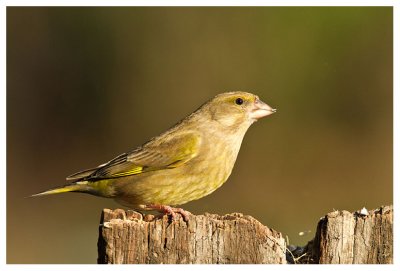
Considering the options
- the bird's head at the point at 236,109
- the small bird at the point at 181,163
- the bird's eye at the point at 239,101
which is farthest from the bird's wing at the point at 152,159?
the bird's eye at the point at 239,101

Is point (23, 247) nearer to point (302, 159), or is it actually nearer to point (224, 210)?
point (224, 210)

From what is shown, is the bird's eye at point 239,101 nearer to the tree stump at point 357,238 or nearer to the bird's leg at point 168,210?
the bird's leg at point 168,210

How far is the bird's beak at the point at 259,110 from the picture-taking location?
6.30 meters

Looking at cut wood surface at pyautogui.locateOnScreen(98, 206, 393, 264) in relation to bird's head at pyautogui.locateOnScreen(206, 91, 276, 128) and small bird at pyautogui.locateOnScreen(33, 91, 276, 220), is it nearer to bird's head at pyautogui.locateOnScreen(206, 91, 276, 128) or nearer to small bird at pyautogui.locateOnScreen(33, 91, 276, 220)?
small bird at pyautogui.locateOnScreen(33, 91, 276, 220)

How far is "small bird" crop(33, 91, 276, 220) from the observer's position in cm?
602

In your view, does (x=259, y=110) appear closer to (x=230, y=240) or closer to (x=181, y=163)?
(x=181, y=163)

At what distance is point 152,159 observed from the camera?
6.27 meters

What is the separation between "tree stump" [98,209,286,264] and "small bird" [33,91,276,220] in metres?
1.44

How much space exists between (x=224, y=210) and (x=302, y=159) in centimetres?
186

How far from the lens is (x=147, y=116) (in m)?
12.0

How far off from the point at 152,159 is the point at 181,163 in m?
0.28

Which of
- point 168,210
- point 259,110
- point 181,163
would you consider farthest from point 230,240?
point 259,110

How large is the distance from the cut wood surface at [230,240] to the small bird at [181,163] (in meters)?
1.44

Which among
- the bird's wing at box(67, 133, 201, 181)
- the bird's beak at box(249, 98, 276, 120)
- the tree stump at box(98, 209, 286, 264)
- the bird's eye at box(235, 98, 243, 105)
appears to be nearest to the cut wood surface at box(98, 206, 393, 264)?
the tree stump at box(98, 209, 286, 264)
